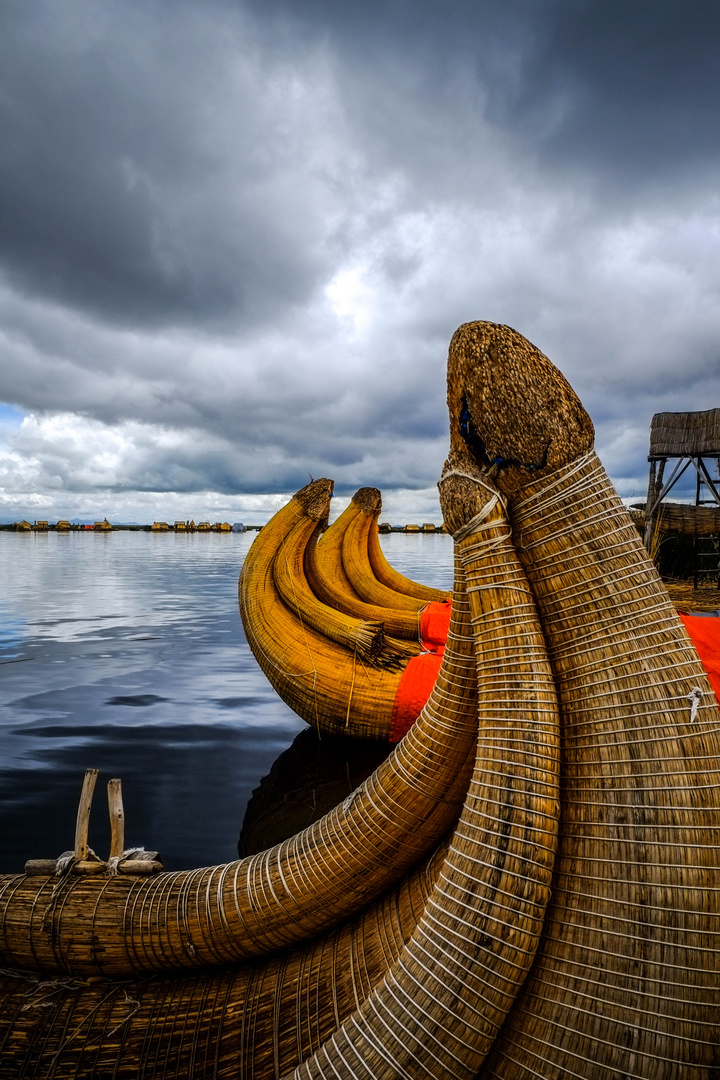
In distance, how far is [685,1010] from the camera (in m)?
1.38

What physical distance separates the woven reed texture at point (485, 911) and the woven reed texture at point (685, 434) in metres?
14.2

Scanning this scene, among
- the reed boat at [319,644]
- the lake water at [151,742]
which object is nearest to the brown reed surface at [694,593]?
the reed boat at [319,644]

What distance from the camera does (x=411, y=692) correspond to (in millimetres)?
6473

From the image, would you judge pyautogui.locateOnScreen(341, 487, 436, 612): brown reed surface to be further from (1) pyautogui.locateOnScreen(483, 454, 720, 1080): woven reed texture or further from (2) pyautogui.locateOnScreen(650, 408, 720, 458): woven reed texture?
(1) pyautogui.locateOnScreen(483, 454, 720, 1080): woven reed texture

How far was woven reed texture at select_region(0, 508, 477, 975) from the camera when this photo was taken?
7.21 feet

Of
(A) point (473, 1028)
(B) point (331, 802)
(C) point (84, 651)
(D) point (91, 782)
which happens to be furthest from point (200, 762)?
(C) point (84, 651)

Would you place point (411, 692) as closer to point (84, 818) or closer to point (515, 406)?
point (84, 818)

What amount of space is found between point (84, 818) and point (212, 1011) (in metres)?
1.03

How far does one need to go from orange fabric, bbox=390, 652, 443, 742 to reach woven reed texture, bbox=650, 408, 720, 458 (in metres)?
10.5

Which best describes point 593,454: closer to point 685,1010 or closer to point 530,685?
point 530,685

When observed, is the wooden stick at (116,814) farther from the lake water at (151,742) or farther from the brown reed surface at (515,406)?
the lake water at (151,742)

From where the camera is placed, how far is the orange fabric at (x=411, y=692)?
6.41 metres

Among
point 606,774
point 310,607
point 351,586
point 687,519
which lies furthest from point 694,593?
point 606,774

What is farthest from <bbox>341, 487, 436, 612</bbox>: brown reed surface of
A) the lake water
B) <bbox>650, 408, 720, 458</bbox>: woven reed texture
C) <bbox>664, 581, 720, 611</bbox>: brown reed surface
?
<bbox>650, 408, 720, 458</bbox>: woven reed texture
